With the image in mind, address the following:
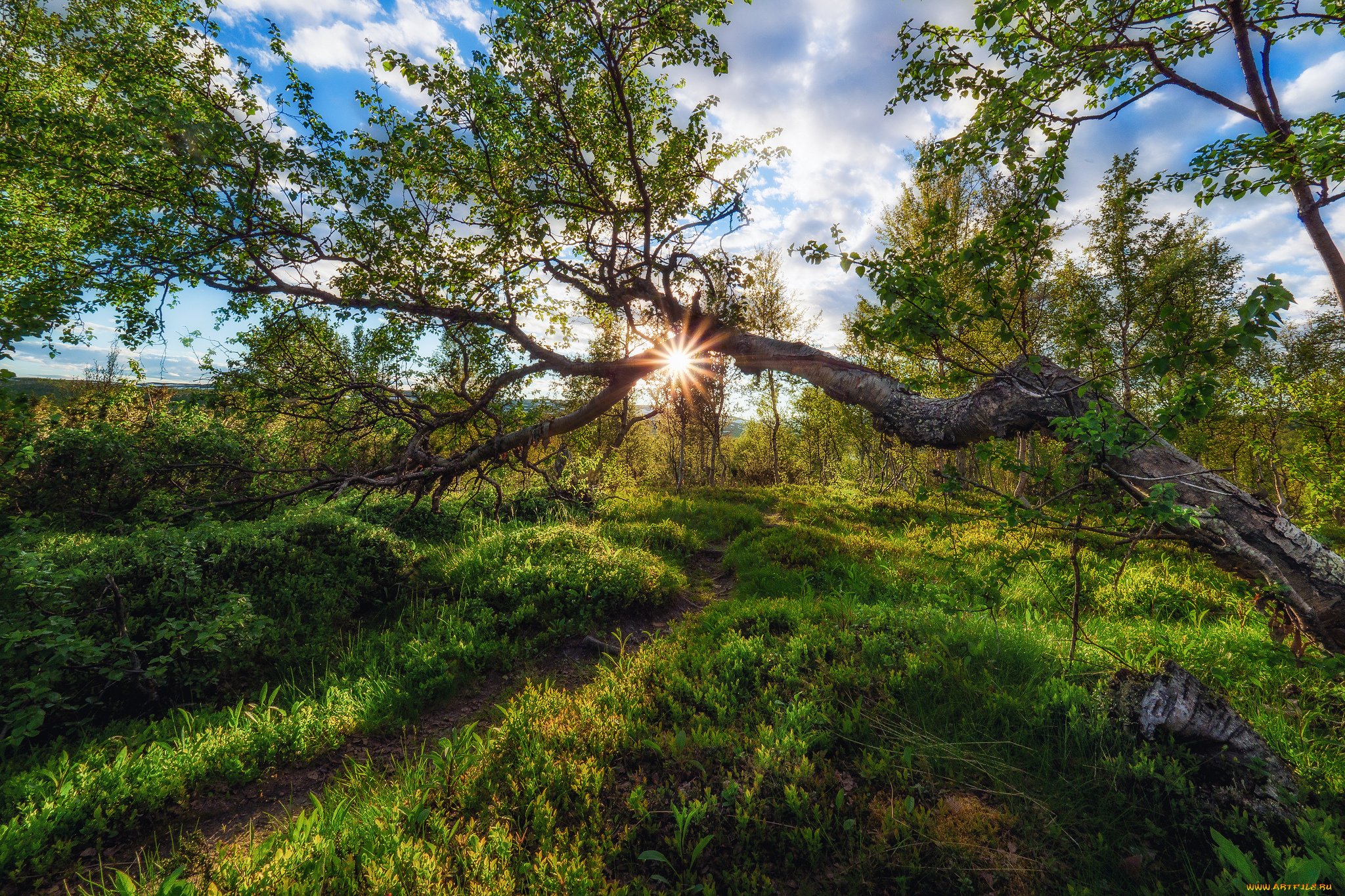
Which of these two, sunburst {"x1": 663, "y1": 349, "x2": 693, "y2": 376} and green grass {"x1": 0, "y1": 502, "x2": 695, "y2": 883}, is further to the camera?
sunburst {"x1": 663, "y1": 349, "x2": 693, "y2": 376}

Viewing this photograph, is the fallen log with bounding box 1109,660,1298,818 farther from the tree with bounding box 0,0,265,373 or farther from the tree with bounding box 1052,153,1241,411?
the tree with bounding box 1052,153,1241,411

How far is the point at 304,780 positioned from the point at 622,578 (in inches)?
169

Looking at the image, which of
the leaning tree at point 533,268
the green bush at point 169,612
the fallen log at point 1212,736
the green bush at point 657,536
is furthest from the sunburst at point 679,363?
the green bush at point 169,612

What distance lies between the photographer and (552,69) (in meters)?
4.70

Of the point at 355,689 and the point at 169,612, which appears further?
the point at 169,612

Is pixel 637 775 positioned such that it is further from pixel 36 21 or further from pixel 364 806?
pixel 36 21

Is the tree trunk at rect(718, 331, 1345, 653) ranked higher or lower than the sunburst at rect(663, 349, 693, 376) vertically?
lower

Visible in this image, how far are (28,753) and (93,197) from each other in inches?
232

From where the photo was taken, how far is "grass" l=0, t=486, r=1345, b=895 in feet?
8.58

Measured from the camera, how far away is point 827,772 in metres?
3.26

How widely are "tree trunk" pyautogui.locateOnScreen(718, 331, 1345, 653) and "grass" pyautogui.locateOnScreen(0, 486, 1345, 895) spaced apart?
0.28 metres

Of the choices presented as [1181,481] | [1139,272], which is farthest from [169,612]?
[1139,272]

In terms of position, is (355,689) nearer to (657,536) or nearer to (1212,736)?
(657,536)

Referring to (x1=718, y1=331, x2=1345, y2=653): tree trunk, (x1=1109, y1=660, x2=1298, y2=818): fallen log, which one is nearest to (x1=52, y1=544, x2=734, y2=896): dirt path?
(x1=718, y1=331, x2=1345, y2=653): tree trunk
